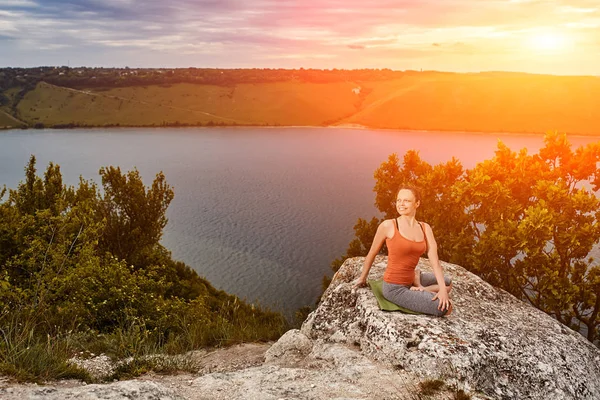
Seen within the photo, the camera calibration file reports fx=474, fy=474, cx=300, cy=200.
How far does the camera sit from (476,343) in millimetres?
7469

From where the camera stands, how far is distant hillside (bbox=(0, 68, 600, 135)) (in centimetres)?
15662

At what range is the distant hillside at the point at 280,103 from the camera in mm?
156625

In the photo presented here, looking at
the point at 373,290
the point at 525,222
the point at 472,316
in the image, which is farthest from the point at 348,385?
the point at 525,222

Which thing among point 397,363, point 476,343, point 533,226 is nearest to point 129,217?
point 533,226

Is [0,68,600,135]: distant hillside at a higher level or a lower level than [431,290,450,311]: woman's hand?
higher

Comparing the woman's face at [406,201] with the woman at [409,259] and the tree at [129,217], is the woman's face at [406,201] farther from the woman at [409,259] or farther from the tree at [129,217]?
the tree at [129,217]

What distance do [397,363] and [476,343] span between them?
1303 millimetres

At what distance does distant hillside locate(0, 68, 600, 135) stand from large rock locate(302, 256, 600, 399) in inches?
6020

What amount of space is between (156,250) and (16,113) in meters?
151

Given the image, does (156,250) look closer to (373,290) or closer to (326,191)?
(373,290)

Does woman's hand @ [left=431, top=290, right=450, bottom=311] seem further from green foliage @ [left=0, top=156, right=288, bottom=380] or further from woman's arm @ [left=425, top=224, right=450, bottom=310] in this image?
green foliage @ [left=0, top=156, right=288, bottom=380]

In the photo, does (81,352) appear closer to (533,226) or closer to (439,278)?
(439,278)

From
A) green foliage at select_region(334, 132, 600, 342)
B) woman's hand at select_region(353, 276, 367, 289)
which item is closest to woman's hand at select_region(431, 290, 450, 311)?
woman's hand at select_region(353, 276, 367, 289)

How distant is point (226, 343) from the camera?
1059 cm
